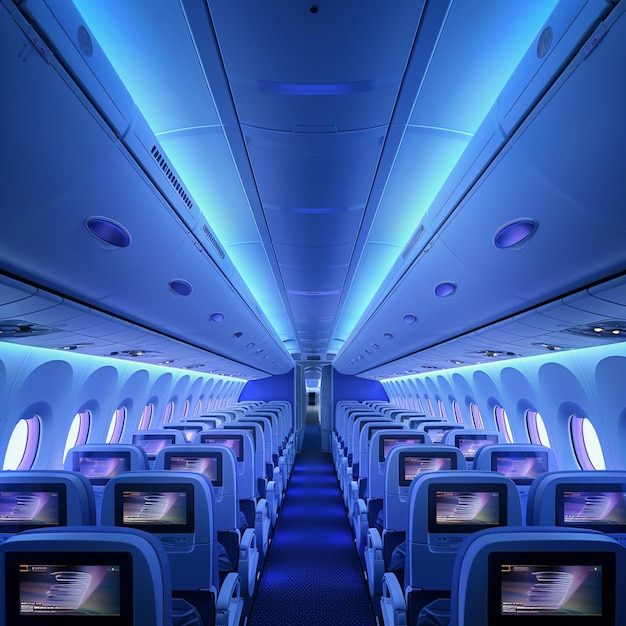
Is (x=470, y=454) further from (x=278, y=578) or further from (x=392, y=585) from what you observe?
(x=392, y=585)

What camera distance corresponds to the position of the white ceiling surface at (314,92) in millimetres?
1824

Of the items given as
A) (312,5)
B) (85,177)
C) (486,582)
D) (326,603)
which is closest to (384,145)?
(312,5)

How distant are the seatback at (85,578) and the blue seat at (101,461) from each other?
11.2 ft

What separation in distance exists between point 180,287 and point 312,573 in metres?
4.60

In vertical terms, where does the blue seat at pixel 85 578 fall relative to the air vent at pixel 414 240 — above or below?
below

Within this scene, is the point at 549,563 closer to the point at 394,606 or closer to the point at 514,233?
the point at 514,233

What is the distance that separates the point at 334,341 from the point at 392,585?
11945 millimetres

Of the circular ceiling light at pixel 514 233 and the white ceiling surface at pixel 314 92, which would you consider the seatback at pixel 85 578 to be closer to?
the white ceiling surface at pixel 314 92

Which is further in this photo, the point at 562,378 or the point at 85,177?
the point at 562,378

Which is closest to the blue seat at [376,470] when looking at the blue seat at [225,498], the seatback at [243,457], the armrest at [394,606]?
the seatback at [243,457]

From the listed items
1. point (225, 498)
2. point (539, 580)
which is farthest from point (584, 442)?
point (539, 580)

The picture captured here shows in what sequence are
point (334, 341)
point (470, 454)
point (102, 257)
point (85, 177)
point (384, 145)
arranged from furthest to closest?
point (334, 341)
point (470, 454)
point (102, 257)
point (384, 145)
point (85, 177)

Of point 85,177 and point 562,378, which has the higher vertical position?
point 85,177

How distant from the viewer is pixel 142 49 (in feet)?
7.54
